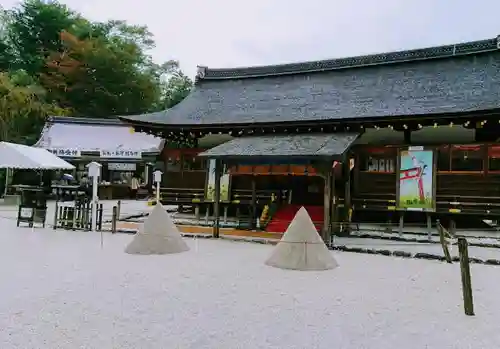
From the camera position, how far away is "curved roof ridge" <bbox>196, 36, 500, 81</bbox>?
1296cm

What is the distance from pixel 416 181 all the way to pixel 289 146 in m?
3.45

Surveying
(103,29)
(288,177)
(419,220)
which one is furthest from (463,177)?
(103,29)

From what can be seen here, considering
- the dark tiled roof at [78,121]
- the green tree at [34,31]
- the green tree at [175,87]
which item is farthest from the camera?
the green tree at [175,87]

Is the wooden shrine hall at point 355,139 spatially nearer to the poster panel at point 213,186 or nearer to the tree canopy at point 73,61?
the poster panel at point 213,186

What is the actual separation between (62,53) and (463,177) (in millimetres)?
29093

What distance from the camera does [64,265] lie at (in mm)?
6480

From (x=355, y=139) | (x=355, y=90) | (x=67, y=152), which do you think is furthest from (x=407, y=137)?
(x=67, y=152)

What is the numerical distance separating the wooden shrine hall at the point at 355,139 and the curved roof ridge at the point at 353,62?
4cm

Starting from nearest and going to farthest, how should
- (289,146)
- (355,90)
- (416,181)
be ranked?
(289,146) → (416,181) → (355,90)

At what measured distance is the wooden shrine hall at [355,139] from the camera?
33.1 ft

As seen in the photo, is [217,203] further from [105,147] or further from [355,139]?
[105,147]

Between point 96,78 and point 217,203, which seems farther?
point 96,78

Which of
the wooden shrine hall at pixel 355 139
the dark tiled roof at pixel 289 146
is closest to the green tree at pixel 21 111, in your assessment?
the wooden shrine hall at pixel 355 139

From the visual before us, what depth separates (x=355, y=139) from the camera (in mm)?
10211
